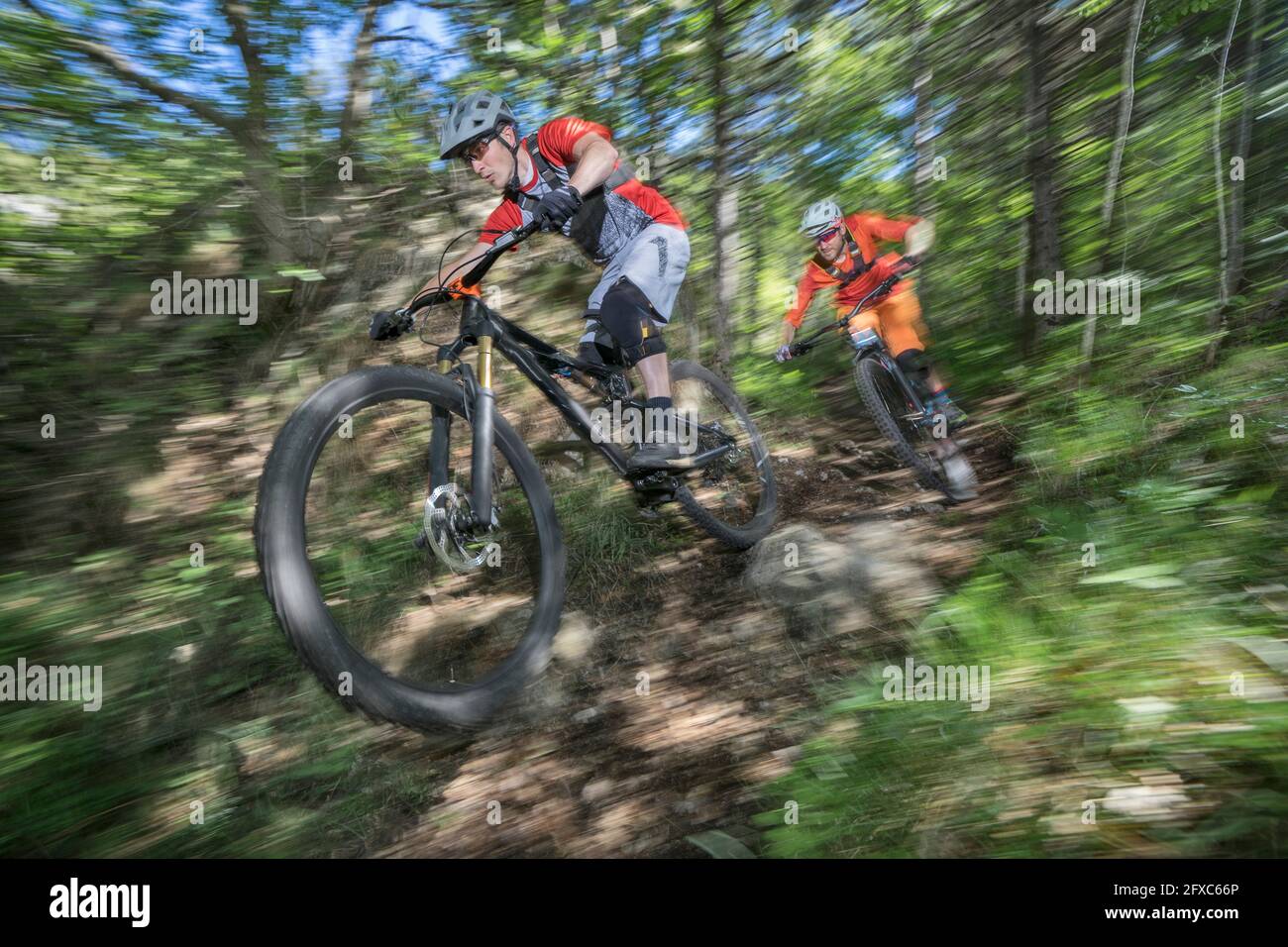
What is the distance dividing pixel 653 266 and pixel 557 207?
0.92 meters

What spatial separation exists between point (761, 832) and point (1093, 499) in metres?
2.29

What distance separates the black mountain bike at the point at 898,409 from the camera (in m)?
3.98

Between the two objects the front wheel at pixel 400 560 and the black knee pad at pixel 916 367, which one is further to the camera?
the black knee pad at pixel 916 367

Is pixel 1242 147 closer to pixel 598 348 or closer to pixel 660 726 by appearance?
pixel 598 348

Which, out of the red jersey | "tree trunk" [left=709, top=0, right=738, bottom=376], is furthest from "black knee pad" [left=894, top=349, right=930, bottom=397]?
the red jersey

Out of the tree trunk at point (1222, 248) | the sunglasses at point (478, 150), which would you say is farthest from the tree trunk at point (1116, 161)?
the sunglasses at point (478, 150)

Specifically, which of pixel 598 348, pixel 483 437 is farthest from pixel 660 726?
pixel 598 348

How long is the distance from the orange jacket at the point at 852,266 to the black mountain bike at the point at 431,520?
143 centimetres

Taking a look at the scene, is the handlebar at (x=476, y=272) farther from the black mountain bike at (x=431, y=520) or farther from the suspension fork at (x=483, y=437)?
the suspension fork at (x=483, y=437)

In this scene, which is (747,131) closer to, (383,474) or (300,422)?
(383,474)

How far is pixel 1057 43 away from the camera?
4.03 metres

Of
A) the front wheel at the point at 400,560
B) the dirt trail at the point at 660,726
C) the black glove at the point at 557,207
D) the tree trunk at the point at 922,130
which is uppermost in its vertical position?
the tree trunk at the point at 922,130

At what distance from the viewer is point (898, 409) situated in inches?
172

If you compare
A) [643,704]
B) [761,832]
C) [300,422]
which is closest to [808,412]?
[643,704]
